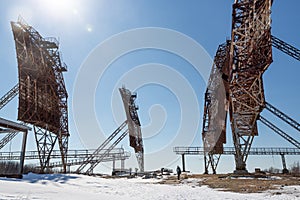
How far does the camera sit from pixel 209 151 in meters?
33.2

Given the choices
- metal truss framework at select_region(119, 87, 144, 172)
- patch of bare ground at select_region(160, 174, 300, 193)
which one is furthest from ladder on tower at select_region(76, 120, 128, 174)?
patch of bare ground at select_region(160, 174, 300, 193)

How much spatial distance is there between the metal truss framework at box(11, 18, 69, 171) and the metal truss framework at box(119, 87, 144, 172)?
10.4 m

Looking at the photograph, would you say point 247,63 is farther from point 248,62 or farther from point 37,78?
point 37,78

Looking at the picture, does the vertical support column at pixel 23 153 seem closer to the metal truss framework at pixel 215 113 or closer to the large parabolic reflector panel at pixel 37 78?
the large parabolic reflector panel at pixel 37 78

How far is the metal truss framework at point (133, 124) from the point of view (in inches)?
1453

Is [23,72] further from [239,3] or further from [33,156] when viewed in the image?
[239,3]

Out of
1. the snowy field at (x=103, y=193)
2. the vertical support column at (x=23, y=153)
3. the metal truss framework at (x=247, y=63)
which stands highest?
the metal truss framework at (x=247, y=63)

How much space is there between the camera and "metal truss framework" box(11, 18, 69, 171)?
889 inches

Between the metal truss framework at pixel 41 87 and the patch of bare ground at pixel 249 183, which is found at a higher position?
the metal truss framework at pixel 41 87

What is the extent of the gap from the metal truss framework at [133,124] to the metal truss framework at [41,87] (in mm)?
10446

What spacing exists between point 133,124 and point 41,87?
721 inches

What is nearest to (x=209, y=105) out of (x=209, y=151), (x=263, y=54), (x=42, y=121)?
(x=209, y=151)

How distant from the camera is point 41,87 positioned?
24.9 metres

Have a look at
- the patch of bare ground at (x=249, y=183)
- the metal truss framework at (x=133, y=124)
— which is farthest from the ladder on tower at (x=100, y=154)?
the patch of bare ground at (x=249, y=183)
